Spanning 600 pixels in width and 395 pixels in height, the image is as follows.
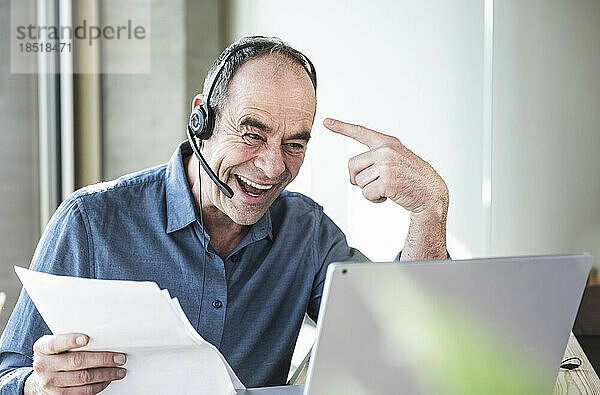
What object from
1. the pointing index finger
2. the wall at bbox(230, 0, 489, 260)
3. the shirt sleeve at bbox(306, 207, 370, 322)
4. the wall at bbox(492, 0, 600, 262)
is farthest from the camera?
the wall at bbox(230, 0, 489, 260)

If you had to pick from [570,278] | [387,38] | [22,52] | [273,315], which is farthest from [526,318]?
[22,52]

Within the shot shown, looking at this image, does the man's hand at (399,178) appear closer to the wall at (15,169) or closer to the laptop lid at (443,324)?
the laptop lid at (443,324)

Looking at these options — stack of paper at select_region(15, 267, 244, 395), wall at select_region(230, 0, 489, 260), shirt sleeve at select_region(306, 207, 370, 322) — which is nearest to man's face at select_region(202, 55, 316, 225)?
shirt sleeve at select_region(306, 207, 370, 322)

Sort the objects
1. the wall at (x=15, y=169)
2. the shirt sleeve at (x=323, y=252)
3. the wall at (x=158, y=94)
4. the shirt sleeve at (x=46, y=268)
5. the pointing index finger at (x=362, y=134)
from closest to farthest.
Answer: the shirt sleeve at (x=46, y=268)
the pointing index finger at (x=362, y=134)
the shirt sleeve at (x=323, y=252)
the wall at (x=15, y=169)
the wall at (x=158, y=94)

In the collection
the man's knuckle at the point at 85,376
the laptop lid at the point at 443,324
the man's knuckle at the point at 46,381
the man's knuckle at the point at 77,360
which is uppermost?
the laptop lid at the point at 443,324

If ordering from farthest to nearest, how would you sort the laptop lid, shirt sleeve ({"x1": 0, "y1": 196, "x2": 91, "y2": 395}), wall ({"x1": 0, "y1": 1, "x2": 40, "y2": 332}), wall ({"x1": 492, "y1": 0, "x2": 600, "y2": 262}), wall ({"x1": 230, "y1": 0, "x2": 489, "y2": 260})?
wall ({"x1": 0, "y1": 1, "x2": 40, "y2": 332}) → wall ({"x1": 230, "y1": 0, "x2": 489, "y2": 260}) → wall ({"x1": 492, "y1": 0, "x2": 600, "y2": 262}) → shirt sleeve ({"x1": 0, "y1": 196, "x2": 91, "y2": 395}) → the laptop lid

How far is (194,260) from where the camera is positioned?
1.33 m

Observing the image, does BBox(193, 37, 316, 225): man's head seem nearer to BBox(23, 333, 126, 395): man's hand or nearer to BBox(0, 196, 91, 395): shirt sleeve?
BBox(0, 196, 91, 395): shirt sleeve

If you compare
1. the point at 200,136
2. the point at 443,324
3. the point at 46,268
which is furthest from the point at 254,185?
the point at 443,324

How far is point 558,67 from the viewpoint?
216 cm

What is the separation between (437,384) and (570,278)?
20cm

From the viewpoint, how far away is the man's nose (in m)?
1.29

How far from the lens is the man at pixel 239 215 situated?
4.22 feet

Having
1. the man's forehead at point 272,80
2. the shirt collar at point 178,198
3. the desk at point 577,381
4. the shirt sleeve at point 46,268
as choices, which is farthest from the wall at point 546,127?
the shirt sleeve at point 46,268
